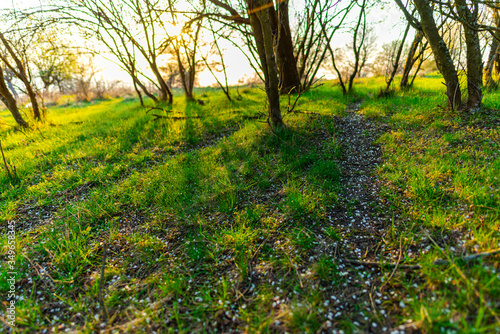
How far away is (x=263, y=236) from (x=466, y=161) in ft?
10.7

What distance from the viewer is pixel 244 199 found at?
3.87m

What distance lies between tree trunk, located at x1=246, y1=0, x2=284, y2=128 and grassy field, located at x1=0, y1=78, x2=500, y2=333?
0.53 metres

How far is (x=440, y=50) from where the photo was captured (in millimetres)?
4957

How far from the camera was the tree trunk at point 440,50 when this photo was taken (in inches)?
188

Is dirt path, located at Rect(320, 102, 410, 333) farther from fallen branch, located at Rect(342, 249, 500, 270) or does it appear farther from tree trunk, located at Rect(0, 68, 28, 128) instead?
tree trunk, located at Rect(0, 68, 28, 128)

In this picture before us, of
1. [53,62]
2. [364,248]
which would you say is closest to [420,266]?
[364,248]

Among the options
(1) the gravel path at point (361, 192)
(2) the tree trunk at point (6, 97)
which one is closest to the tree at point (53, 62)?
(2) the tree trunk at point (6, 97)

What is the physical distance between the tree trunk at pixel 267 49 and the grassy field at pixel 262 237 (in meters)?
0.53

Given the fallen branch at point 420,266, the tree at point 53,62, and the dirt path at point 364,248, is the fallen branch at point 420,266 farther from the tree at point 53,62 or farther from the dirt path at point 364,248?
the tree at point 53,62

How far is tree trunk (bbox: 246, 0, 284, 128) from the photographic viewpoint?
4643mm

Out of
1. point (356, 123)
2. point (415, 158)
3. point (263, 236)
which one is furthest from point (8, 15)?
point (415, 158)

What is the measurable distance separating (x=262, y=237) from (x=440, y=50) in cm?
544

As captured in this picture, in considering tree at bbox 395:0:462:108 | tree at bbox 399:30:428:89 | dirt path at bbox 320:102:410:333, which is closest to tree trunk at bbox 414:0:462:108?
tree at bbox 395:0:462:108

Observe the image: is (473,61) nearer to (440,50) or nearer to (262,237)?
(440,50)
